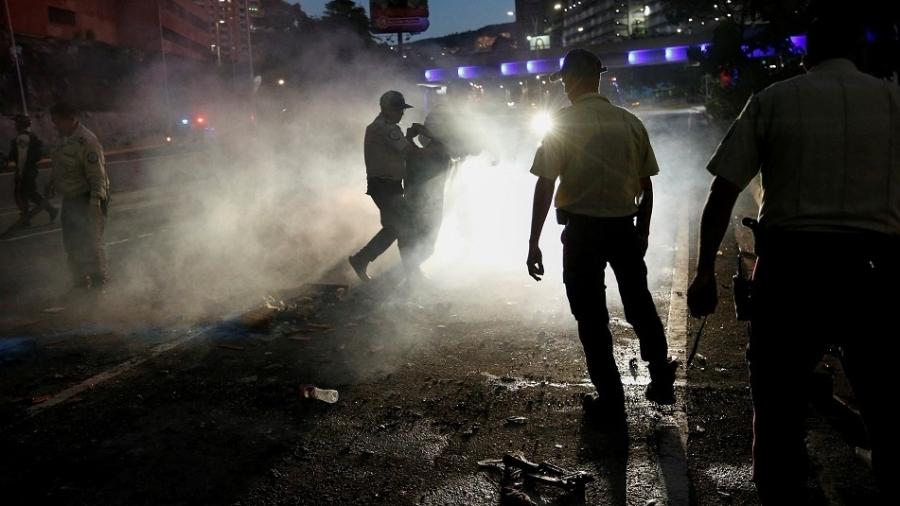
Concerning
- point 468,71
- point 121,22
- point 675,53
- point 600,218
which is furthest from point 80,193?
point 468,71

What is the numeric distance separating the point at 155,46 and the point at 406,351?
5867 centimetres

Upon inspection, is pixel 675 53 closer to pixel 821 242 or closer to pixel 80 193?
pixel 80 193

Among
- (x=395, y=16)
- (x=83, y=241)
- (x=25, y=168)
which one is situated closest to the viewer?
(x=83, y=241)

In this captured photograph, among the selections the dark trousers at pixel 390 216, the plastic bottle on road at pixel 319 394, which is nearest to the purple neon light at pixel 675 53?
the dark trousers at pixel 390 216

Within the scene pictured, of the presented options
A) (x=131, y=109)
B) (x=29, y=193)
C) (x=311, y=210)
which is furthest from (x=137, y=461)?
(x=131, y=109)

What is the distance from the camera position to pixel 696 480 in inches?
110

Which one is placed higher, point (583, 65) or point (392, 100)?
point (392, 100)

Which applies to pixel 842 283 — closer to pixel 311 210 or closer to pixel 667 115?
pixel 311 210

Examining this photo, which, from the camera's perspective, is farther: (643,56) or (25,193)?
(643,56)

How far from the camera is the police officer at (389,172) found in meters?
6.20

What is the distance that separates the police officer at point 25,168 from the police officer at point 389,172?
7640mm

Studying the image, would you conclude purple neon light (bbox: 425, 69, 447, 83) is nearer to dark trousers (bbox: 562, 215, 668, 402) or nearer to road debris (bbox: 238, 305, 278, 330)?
road debris (bbox: 238, 305, 278, 330)

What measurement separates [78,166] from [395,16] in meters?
22.6

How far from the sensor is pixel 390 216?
648 centimetres
